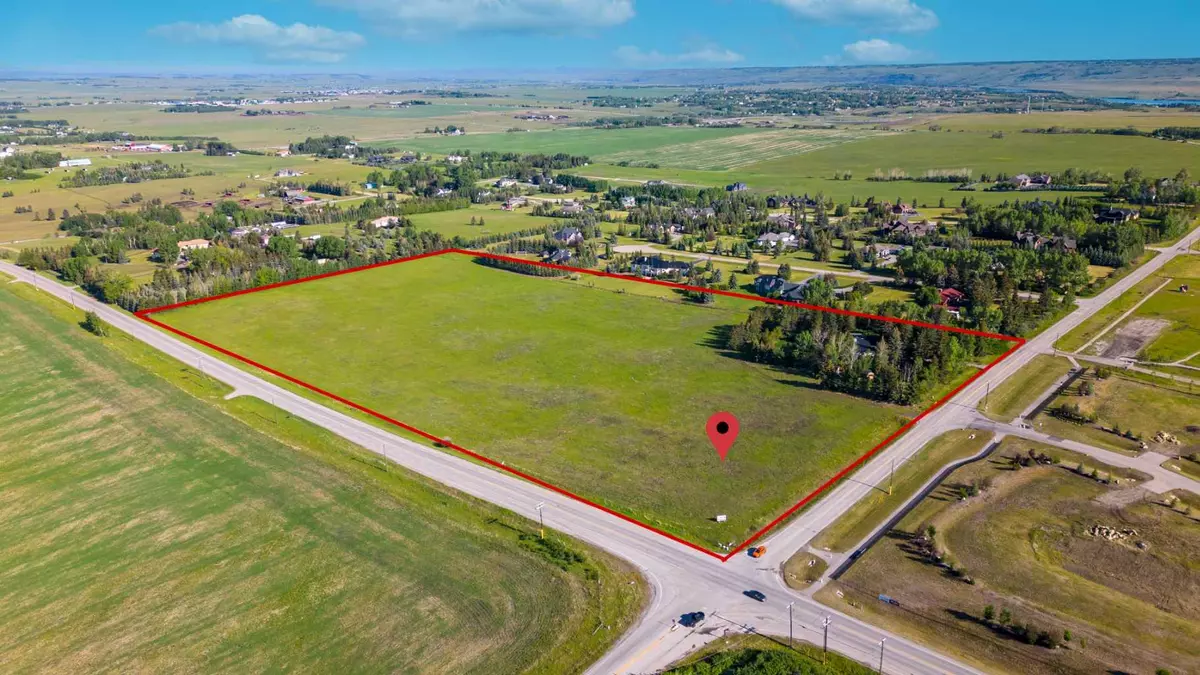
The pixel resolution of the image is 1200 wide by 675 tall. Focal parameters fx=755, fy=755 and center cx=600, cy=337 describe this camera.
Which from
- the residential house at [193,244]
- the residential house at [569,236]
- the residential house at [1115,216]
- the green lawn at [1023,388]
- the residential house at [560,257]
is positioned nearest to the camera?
the green lawn at [1023,388]

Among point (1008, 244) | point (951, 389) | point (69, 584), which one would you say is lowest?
point (69, 584)

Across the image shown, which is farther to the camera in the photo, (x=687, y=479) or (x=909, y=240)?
(x=909, y=240)

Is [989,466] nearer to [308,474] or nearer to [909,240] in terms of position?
[308,474]

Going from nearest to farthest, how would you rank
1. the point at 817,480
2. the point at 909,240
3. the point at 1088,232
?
the point at 817,480
the point at 1088,232
the point at 909,240

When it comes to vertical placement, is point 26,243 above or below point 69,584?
above

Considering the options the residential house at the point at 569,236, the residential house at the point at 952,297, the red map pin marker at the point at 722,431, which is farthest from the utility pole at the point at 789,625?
the residential house at the point at 569,236

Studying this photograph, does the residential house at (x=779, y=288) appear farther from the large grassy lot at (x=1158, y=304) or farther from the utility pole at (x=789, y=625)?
the utility pole at (x=789, y=625)

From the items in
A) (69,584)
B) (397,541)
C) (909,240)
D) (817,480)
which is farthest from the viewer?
(909,240)

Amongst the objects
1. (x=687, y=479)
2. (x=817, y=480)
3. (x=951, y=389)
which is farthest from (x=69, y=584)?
(x=951, y=389)
